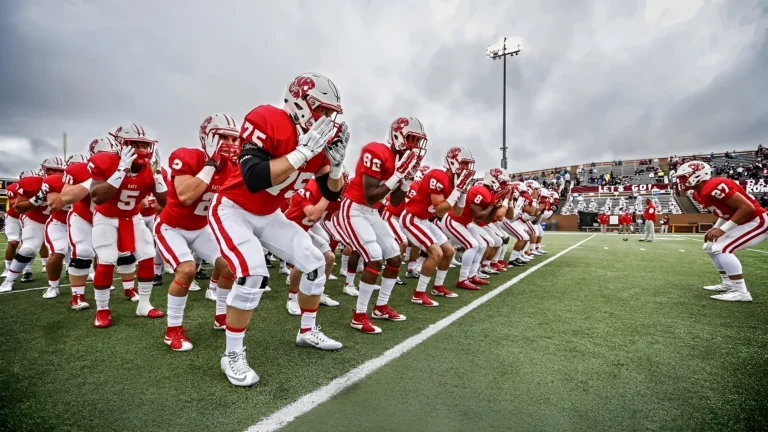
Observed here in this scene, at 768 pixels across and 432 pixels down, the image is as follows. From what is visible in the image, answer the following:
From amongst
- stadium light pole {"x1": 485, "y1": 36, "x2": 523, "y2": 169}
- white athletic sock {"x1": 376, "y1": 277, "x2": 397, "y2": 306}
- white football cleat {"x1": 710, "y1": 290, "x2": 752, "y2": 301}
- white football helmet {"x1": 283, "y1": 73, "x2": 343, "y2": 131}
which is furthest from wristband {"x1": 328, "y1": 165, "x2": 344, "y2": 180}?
stadium light pole {"x1": 485, "y1": 36, "x2": 523, "y2": 169}

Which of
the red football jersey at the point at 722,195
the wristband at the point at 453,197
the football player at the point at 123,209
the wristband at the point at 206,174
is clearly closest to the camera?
the wristband at the point at 206,174

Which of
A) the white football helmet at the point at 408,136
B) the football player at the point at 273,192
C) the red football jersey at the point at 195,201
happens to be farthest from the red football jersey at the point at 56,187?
the white football helmet at the point at 408,136

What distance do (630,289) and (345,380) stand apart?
6020mm

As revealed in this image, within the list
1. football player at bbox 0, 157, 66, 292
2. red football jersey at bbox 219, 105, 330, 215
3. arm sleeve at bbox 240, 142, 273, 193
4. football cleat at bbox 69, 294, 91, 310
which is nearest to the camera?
arm sleeve at bbox 240, 142, 273, 193

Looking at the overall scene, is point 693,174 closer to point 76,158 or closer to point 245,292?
point 245,292

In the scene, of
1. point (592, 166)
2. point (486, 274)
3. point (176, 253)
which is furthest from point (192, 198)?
point (592, 166)

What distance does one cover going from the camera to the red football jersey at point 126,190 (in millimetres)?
4495

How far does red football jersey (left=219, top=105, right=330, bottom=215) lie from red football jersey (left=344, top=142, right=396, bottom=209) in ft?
3.08

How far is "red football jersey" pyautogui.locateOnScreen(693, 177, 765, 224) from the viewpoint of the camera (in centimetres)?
603

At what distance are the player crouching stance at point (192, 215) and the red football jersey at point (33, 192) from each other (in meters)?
4.23

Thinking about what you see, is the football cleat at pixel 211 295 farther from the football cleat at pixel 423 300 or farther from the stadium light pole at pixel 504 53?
the stadium light pole at pixel 504 53

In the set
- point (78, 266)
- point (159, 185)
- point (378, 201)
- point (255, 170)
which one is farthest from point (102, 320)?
point (378, 201)

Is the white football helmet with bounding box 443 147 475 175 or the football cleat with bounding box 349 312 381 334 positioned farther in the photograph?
the white football helmet with bounding box 443 147 475 175

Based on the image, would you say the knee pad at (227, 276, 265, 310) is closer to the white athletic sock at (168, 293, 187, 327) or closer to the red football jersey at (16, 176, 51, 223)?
the white athletic sock at (168, 293, 187, 327)
